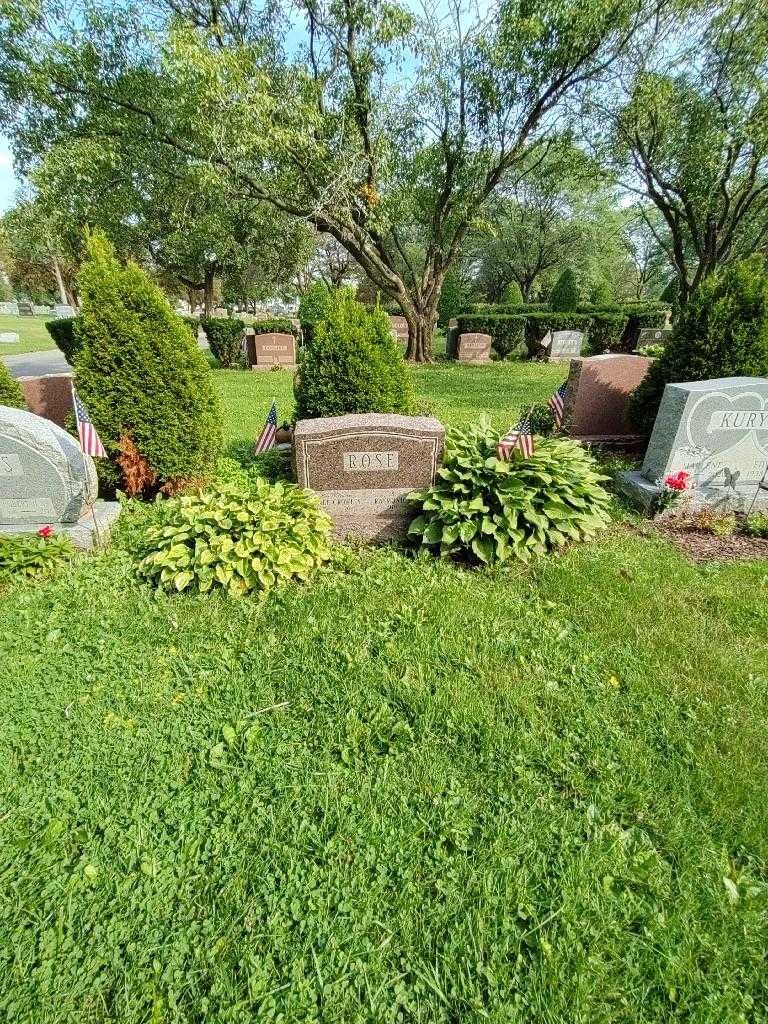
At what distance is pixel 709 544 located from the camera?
4273mm

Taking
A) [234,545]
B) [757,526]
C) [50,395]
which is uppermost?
[50,395]

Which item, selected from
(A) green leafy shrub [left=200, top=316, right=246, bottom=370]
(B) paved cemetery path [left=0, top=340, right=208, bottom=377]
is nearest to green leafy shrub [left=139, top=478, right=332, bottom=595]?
(B) paved cemetery path [left=0, top=340, right=208, bottom=377]

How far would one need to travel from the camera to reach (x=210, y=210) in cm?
1588

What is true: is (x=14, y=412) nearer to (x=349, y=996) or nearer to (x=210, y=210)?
(x=349, y=996)

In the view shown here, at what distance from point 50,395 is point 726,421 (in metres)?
7.31

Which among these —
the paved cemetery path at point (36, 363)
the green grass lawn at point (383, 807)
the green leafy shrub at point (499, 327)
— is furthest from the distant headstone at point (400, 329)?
the green grass lawn at point (383, 807)

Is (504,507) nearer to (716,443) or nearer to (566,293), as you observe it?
(716,443)

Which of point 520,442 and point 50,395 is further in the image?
point 50,395

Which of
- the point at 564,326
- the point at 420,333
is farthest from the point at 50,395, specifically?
the point at 564,326

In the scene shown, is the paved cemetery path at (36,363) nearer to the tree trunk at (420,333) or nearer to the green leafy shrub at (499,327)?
the tree trunk at (420,333)

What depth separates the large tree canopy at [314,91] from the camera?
8984mm

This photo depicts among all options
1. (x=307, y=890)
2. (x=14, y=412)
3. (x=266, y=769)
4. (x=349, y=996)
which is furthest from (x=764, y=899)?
(x=14, y=412)

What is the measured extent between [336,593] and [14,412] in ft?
9.64

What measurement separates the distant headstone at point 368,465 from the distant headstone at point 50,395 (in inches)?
132
